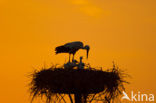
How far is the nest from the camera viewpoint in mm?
16734

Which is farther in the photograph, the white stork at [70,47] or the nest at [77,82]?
the white stork at [70,47]

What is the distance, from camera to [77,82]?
16.7 m

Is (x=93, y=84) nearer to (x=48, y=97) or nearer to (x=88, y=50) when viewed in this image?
(x=48, y=97)

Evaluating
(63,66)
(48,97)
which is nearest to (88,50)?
(63,66)

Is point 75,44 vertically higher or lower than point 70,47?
higher

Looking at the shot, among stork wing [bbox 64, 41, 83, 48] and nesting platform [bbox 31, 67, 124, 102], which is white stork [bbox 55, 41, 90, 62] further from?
nesting platform [bbox 31, 67, 124, 102]

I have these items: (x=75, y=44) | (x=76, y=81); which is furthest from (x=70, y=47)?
(x=76, y=81)

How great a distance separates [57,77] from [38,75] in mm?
776

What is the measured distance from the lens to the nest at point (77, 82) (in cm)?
1673

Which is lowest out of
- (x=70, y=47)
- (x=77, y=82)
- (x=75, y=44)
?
(x=77, y=82)

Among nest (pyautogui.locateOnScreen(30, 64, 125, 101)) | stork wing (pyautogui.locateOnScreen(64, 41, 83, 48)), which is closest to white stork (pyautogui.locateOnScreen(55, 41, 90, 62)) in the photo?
stork wing (pyautogui.locateOnScreen(64, 41, 83, 48))

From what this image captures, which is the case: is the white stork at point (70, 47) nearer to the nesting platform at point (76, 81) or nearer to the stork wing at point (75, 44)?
the stork wing at point (75, 44)

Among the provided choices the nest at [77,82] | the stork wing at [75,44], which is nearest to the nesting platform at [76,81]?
the nest at [77,82]

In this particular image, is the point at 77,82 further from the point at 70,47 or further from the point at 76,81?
the point at 70,47
